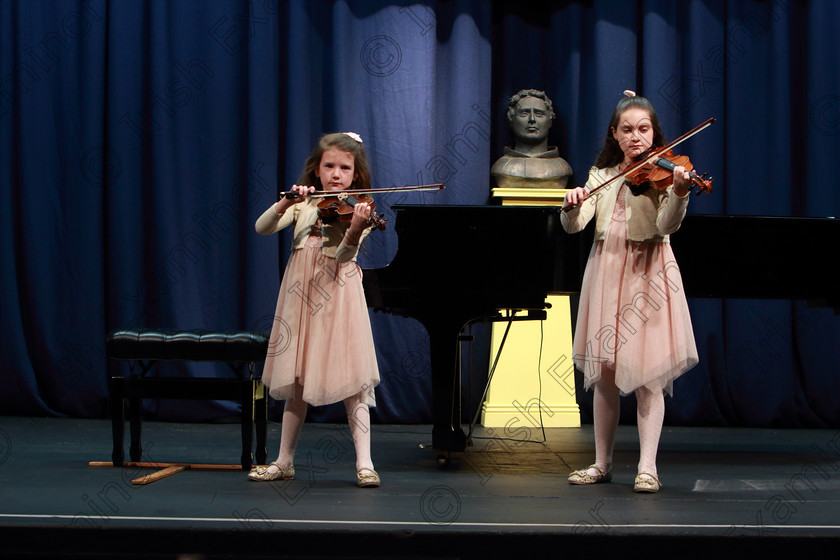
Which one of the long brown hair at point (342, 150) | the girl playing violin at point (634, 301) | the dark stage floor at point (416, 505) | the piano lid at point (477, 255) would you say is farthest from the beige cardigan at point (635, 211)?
the dark stage floor at point (416, 505)

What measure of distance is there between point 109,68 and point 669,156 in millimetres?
3363

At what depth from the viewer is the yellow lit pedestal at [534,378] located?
15.8 feet

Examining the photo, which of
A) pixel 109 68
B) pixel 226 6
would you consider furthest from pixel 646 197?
pixel 109 68

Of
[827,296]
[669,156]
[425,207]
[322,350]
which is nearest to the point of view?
[669,156]

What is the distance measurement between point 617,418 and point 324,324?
3.38 feet

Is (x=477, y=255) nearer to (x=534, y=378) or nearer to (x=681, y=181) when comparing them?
(x=681, y=181)

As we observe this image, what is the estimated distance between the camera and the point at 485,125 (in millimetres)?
4984

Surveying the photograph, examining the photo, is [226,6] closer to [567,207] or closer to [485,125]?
[485,125]

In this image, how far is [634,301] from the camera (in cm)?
287

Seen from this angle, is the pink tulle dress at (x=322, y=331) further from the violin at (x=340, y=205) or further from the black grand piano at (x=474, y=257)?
the black grand piano at (x=474, y=257)

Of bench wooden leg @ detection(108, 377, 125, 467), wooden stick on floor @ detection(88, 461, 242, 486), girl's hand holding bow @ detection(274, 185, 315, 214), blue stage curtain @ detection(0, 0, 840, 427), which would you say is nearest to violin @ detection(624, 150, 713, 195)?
girl's hand holding bow @ detection(274, 185, 315, 214)

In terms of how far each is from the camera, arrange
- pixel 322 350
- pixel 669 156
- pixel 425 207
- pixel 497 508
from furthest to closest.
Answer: pixel 425 207
pixel 322 350
pixel 669 156
pixel 497 508

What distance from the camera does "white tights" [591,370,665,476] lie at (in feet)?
9.36

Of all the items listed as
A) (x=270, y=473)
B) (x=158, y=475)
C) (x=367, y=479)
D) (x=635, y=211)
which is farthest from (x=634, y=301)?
(x=158, y=475)
